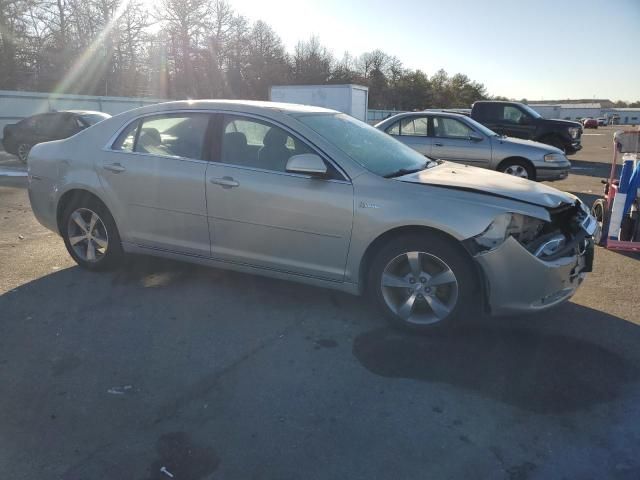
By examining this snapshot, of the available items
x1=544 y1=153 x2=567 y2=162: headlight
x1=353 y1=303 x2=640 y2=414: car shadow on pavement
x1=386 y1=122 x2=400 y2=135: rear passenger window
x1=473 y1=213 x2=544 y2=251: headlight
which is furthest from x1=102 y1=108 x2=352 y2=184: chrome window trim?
x1=544 y1=153 x2=567 y2=162: headlight

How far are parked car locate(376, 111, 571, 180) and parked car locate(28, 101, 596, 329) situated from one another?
5.80 meters

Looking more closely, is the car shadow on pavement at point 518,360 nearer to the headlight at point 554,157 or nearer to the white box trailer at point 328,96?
the headlight at point 554,157

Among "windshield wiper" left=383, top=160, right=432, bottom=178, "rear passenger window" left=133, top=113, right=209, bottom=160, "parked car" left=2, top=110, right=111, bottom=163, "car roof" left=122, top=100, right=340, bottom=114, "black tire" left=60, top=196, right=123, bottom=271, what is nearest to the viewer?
"windshield wiper" left=383, top=160, right=432, bottom=178

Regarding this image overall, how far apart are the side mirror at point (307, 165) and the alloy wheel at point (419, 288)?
865mm

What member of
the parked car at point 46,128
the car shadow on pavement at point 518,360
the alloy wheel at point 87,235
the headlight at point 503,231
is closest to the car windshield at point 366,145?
the headlight at point 503,231

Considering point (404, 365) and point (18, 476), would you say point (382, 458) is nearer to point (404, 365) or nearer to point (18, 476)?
point (404, 365)

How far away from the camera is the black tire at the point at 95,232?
15.6ft

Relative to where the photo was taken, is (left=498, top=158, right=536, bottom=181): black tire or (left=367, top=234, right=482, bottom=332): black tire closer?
(left=367, top=234, right=482, bottom=332): black tire

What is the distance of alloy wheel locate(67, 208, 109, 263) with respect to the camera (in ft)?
15.8

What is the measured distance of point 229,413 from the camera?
2.76m

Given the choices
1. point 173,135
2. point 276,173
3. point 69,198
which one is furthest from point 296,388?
point 69,198

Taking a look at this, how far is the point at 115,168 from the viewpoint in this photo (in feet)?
15.0

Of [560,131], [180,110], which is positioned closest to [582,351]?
[180,110]

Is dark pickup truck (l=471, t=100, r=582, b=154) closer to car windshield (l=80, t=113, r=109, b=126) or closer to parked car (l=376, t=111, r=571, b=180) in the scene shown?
parked car (l=376, t=111, r=571, b=180)
